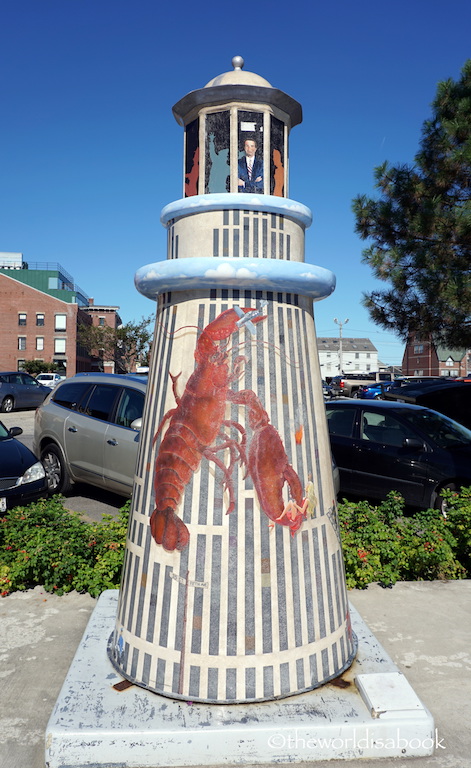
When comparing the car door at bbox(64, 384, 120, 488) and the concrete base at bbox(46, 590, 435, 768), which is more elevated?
the car door at bbox(64, 384, 120, 488)

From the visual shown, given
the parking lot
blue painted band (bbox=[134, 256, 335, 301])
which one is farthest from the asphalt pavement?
the parking lot

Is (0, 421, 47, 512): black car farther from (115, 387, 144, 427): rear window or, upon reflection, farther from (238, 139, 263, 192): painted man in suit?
(238, 139, 263, 192): painted man in suit

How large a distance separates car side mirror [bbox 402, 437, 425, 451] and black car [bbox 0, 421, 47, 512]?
4501 mm

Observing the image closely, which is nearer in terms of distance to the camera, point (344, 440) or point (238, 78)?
point (238, 78)

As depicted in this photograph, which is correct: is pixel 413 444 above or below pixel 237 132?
below

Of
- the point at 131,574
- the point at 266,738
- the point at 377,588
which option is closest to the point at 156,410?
the point at 131,574

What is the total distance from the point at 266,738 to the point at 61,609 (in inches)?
79.6

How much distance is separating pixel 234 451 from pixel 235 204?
1119mm

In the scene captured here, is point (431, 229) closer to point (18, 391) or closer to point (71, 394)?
point (71, 394)

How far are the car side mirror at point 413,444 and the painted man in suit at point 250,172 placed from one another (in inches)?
204

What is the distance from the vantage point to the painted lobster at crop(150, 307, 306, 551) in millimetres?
2475

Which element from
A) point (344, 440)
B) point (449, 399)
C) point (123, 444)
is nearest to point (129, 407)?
point (123, 444)

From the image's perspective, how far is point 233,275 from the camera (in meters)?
2.49

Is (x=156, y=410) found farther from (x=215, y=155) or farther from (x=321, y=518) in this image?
(x=215, y=155)
